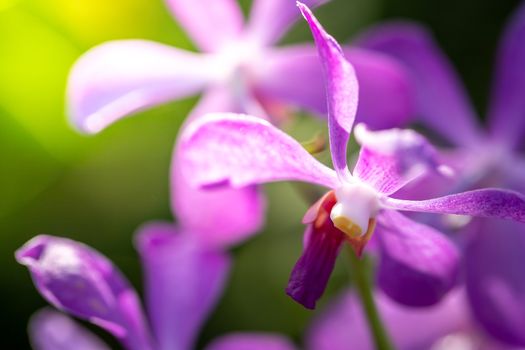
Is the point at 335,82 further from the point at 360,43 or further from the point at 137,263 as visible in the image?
the point at 137,263

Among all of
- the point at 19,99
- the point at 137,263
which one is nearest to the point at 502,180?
the point at 137,263

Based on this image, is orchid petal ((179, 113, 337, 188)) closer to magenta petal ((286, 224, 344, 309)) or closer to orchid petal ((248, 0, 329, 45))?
magenta petal ((286, 224, 344, 309))

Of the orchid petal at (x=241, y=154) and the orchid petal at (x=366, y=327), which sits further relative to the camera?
the orchid petal at (x=366, y=327)

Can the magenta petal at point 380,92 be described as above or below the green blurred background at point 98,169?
above

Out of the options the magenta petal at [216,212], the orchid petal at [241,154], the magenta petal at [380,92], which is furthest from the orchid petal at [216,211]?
the orchid petal at [241,154]

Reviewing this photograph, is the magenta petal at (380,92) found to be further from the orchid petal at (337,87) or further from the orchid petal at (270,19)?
the orchid petal at (337,87)

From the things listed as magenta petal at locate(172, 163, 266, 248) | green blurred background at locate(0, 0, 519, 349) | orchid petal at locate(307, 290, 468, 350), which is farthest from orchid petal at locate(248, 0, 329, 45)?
green blurred background at locate(0, 0, 519, 349)
